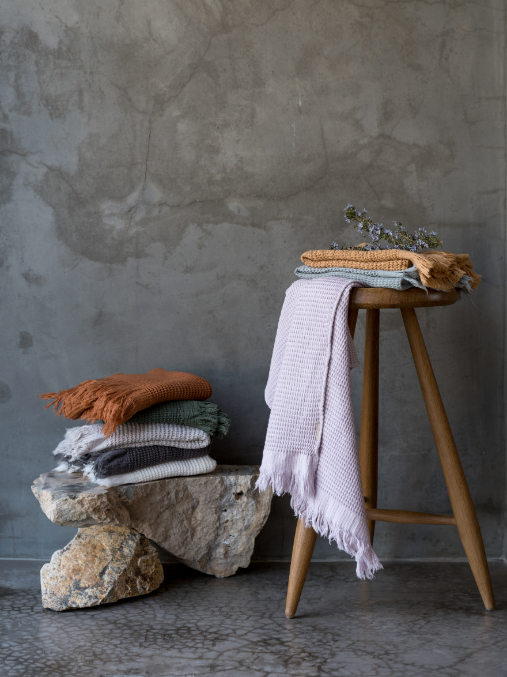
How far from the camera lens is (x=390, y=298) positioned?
1.36 metres

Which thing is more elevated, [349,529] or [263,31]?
[263,31]

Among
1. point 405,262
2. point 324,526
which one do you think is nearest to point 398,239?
point 405,262

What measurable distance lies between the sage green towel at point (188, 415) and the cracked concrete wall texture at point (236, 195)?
8.8 inches

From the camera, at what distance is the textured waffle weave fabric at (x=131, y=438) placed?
1.62 metres

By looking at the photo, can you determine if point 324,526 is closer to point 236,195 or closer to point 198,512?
point 198,512

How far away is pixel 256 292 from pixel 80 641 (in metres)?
1.06

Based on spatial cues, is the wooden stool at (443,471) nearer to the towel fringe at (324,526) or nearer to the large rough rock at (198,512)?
the towel fringe at (324,526)

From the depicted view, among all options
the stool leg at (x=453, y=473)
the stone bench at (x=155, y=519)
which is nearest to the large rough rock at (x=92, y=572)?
the stone bench at (x=155, y=519)

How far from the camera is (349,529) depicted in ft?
4.32

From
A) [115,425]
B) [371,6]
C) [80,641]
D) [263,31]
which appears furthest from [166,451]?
[371,6]

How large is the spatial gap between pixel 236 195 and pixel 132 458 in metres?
0.85

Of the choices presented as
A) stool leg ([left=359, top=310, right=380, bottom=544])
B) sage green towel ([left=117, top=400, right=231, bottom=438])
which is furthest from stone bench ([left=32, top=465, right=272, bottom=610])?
stool leg ([left=359, top=310, right=380, bottom=544])

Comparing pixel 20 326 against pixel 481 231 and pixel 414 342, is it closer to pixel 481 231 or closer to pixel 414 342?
pixel 414 342

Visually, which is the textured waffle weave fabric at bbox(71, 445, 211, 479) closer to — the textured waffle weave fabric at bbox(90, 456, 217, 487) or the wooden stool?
the textured waffle weave fabric at bbox(90, 456, 217, 487)
